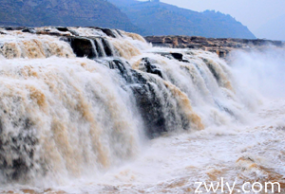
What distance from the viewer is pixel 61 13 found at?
8312cm

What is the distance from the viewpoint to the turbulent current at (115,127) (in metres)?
5.20

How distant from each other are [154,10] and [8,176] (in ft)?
530

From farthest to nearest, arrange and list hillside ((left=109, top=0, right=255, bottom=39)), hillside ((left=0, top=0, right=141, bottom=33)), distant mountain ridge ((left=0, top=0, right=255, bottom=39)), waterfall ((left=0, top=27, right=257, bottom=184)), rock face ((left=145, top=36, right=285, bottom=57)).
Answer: hillside ((left=109, top=0, right=255, bottom=39))
distant mountain ridge ((left=0, top=0, right=255, bottom=39))
hillside ((left=0, top=0, right=141, bottom=33))
rock face ((left=145, top=36, right=285, bottom=57))
waterfall ((left=0, top=27, right=257, bottom=184))

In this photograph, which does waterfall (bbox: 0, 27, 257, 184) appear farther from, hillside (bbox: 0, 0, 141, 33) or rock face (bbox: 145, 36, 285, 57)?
hillside (bbox: 0, 0, 141, 33)

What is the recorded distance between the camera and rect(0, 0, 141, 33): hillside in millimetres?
66387

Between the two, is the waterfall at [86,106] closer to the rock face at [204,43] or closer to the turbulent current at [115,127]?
the turbulent current at [115,127]

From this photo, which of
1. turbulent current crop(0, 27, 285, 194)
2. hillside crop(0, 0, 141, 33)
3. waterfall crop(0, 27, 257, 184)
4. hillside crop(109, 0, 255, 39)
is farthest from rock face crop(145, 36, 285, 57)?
hillside crop(109, 0, 255, 39)

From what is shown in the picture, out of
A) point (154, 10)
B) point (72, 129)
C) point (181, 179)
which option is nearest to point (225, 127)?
point (181, 179)

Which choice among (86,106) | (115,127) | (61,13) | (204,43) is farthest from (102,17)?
(86,106)

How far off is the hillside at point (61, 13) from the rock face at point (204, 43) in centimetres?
4571

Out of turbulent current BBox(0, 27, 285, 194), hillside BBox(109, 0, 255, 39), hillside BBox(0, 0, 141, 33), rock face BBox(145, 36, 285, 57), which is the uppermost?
hillside BBox(109, 0, 255, 39)

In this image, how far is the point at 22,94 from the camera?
534cm

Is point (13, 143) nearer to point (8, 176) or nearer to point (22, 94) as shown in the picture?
point (8, 176)

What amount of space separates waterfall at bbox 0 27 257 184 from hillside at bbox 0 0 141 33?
58.2 m
